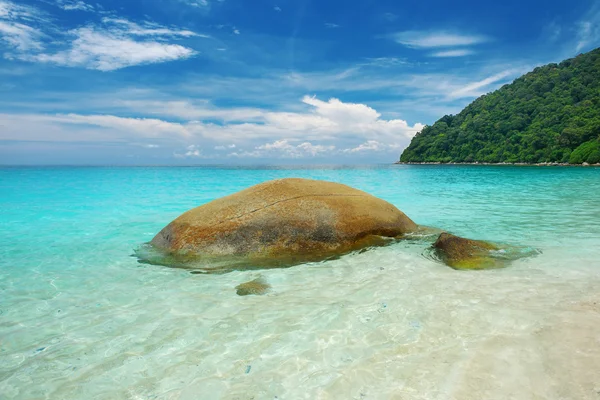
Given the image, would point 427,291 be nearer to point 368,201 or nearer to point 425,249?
point 425,249

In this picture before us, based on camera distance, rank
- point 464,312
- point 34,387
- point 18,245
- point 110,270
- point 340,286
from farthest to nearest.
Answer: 1. point 18,245
2. point 110,270
3. point 340,286
4. point 464,312
5. point 34,387

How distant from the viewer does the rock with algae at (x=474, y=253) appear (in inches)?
242

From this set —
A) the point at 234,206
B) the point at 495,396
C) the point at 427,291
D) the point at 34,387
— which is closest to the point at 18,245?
the point at 234,206

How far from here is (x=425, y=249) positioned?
23.8 ft

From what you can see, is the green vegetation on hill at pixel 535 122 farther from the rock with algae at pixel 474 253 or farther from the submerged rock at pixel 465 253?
the submerged rock at pixel 465 253

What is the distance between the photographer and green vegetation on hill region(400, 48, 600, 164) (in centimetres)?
8181

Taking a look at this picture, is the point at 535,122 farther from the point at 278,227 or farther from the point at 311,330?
the point at 311,330

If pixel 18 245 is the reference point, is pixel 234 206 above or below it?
above

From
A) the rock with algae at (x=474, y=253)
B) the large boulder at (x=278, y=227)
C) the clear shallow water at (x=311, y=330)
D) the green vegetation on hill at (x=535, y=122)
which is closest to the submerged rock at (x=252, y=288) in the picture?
the clear shallow water at (x=311, y=330)

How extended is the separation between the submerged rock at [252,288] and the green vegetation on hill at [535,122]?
88.9m

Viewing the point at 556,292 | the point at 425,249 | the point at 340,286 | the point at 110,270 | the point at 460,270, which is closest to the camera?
the point at 556,292

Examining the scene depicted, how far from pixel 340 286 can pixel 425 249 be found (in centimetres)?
268

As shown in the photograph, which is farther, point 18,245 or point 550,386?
point 18,245

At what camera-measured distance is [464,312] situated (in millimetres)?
4242
